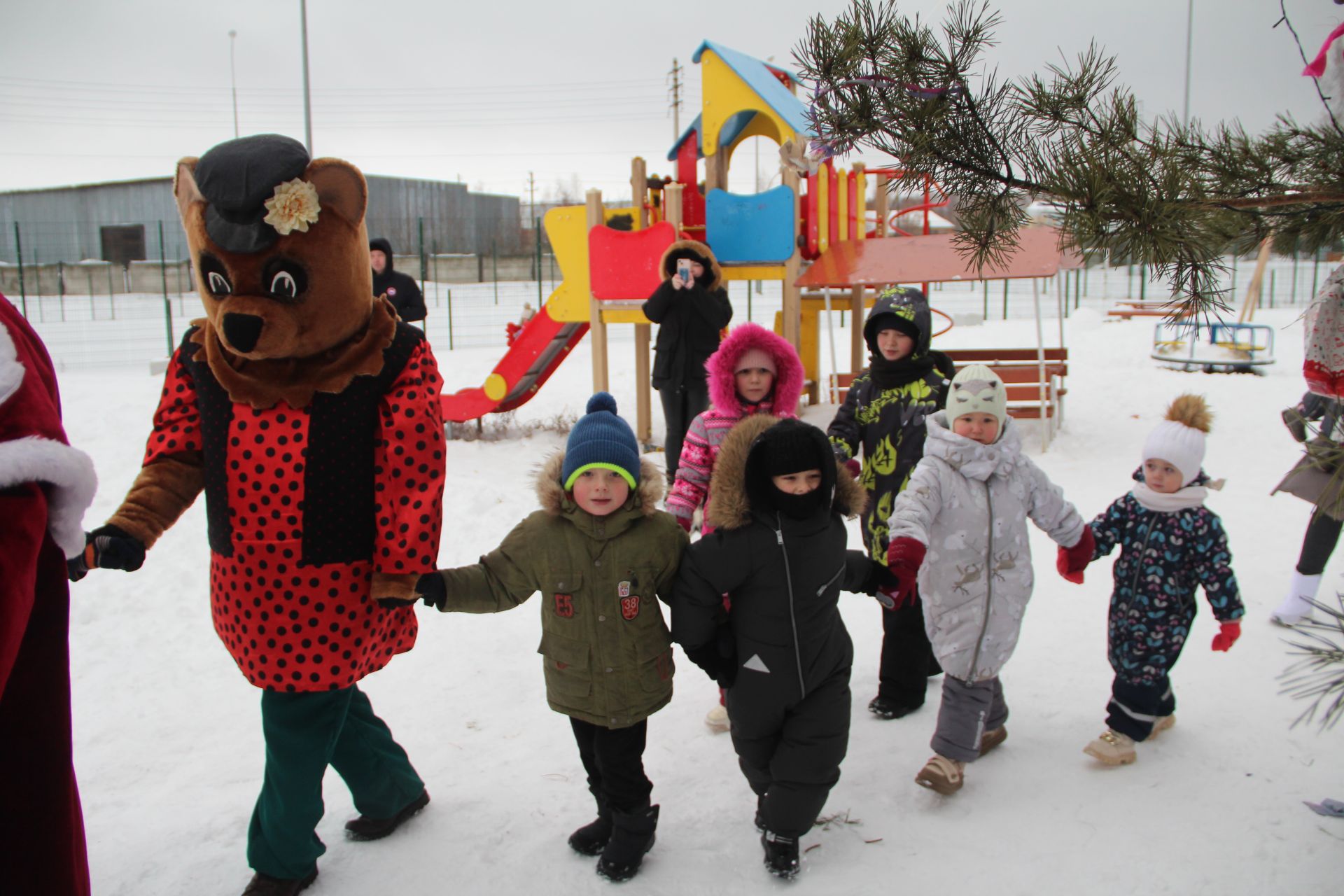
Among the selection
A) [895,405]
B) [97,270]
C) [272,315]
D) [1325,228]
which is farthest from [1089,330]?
[97,270]

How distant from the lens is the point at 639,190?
8508 mm

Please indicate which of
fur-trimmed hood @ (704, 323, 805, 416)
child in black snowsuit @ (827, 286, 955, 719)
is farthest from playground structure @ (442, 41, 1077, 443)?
fur-trimmed hood @ (704, 323, 805, 416)

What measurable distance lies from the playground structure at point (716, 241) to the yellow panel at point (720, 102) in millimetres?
10

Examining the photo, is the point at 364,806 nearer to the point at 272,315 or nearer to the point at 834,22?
the point at 272,315

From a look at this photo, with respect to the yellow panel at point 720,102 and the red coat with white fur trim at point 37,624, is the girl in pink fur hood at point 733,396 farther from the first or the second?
the yellow panel at point 720,102

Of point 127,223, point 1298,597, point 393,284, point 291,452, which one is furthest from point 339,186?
point 127,223

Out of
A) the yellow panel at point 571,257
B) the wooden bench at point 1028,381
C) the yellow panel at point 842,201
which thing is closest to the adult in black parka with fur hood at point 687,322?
the yellow panel at point 571,257

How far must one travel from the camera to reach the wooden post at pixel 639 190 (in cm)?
846

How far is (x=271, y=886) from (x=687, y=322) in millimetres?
4761

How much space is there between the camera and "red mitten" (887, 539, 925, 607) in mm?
2803

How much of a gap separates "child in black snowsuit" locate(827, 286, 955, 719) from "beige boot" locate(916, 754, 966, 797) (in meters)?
0.57

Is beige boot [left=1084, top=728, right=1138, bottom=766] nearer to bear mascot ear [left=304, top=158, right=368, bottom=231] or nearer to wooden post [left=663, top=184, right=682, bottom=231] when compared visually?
bear mascot ear [left=304, top=158, right=368, bottom=231]

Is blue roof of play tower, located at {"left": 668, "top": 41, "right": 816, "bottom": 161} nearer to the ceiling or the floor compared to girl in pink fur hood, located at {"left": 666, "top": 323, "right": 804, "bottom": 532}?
nearer to the ceiling

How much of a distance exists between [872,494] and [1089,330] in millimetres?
15220
